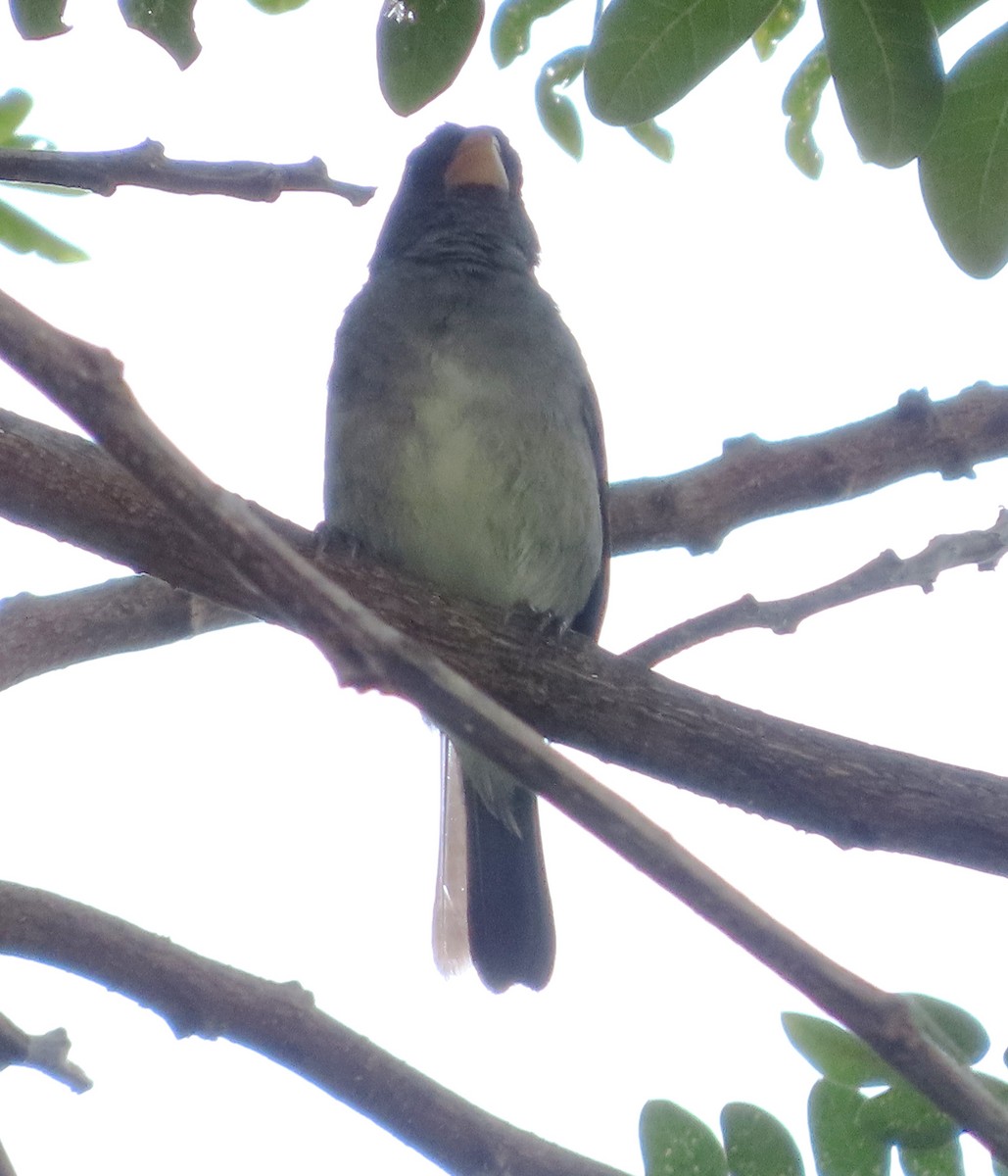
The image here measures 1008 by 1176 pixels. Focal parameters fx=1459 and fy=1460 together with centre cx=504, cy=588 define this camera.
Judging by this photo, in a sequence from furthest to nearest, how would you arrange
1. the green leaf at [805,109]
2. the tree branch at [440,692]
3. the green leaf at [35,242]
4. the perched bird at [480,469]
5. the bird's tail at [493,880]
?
1. the bird's tail at [493,880]
2. the perched bird at [480,469]
3. the green leaf at [35,242]
4. the green leaf at [805,109]
5. the tree branch at [440,692]

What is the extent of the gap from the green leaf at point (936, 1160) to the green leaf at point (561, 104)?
1.91 metres

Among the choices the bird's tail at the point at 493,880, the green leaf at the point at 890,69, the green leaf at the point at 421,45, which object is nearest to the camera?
the green leaf at the point at 890,69

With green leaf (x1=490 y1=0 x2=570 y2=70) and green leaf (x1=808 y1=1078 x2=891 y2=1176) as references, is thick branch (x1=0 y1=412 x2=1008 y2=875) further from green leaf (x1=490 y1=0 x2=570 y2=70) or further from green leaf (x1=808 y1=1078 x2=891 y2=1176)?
green leaf (x1=490 y1=0 x2=570 y2=70)

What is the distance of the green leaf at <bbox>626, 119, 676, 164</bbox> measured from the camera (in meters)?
2.92

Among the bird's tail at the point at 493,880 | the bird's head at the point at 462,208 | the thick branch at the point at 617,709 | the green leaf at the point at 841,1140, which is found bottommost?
the green leaf at the point at 841,1140

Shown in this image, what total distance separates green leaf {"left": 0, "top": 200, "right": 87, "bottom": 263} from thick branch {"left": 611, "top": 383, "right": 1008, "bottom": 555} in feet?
4.77

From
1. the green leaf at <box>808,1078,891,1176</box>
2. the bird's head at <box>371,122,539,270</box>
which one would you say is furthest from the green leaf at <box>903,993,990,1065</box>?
the bird's head at <box>371,122,539,270</box>

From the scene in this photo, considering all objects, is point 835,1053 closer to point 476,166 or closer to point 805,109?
point 805,109

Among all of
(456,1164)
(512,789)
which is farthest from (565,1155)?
(512,789)

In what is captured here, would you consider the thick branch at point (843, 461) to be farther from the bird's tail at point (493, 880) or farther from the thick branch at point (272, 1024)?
the thick branch at point (272, 1024)

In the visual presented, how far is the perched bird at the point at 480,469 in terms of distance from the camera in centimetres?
353

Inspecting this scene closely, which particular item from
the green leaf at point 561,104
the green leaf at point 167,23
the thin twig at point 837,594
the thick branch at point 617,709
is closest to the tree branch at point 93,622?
the thick branch at point 617,709

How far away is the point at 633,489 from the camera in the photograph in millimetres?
3562

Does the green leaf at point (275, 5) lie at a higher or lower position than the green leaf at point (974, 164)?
higher
